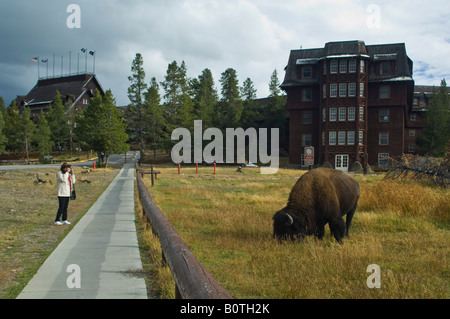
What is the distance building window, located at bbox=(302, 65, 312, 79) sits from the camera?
179 feet

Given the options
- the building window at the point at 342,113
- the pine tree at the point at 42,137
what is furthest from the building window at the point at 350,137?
the pine tree at the point at 42,137

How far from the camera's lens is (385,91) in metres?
52.5

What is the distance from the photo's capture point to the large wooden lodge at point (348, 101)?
5034 cm

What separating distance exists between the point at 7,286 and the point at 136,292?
2.06 metres

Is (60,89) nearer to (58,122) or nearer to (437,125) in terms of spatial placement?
(58,122)

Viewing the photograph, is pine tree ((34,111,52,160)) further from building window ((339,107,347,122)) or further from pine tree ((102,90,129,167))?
building window ((339,107,347,122))

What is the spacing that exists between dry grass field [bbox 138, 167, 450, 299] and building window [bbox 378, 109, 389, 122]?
137 feet

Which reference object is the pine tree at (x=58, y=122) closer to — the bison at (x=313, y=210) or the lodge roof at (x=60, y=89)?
the lodge roof at (x=60, y=89)

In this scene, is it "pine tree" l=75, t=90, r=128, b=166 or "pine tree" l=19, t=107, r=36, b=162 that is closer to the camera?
"pine tree" l=75, t=90, r=128, b=166

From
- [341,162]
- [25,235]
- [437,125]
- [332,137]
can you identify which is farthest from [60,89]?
[25,235]

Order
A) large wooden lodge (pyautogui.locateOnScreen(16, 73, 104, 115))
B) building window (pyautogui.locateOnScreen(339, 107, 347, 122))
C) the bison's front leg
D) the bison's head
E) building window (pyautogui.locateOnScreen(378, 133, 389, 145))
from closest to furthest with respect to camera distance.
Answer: the bison's head, the bison's front leg, building window (pyautogui.locateOnScreen(339, 107, 347, 122)), building window (pyautogui.locateOnScreen(378, 133, 389, 145)), large wooden lodge (pyautogui.locateOnScreen(16, 73, 104, 115))

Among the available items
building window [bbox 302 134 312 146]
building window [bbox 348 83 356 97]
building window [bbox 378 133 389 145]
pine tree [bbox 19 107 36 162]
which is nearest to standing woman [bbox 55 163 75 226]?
building window [bbox 348 83 356 97]
